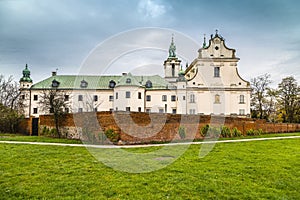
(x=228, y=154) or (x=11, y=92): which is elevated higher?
(x=11, y=92)

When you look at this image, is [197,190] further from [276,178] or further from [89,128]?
[89,128]

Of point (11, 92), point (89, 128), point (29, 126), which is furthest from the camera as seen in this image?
point (11, 92)

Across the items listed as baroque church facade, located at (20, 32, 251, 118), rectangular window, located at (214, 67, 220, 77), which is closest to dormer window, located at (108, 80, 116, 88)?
baroque church facade, located at (20, 32, 251, 118)

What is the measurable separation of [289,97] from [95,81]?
28707 millimetres

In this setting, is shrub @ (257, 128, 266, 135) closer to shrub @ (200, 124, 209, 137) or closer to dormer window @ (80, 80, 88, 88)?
shrub @ (200, 124, 209, 137)

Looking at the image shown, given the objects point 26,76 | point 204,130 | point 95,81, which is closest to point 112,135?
point 204,130

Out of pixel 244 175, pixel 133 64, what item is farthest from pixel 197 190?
pixel 133 64

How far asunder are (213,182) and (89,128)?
10746mm

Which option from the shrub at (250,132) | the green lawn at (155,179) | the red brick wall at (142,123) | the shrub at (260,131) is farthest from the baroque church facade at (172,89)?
the green lawn at (155,179)

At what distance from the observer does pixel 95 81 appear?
42.6 meters

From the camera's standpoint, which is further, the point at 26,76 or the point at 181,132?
the point at 26,76

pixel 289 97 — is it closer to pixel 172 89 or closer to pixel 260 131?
pixel 172 89

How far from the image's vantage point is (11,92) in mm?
33250

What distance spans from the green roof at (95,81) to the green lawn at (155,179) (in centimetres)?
3202
